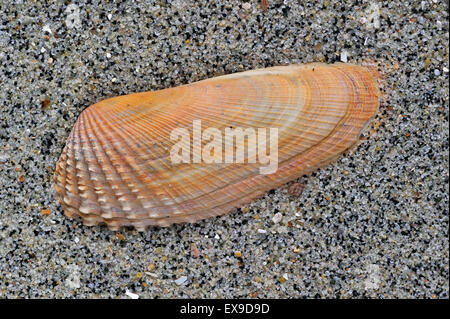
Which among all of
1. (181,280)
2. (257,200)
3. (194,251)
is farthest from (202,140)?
(181,280)

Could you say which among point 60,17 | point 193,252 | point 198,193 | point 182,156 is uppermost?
point 60,17

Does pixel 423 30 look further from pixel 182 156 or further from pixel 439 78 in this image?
pixel 182 156

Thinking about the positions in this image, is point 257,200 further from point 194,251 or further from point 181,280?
point 181,280

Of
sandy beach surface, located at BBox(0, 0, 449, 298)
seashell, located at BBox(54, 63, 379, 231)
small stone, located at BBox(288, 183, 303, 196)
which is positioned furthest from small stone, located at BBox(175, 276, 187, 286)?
small stone, located at BBox(288, 183, 303, 196)

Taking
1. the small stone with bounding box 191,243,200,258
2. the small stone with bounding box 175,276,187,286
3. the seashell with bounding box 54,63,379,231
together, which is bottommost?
the small stone with bounding box 175,276,187,286

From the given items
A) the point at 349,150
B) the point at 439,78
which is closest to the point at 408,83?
the point at 439,78

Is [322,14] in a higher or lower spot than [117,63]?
higher

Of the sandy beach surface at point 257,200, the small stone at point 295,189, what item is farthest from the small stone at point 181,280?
the small stone at point 295,189

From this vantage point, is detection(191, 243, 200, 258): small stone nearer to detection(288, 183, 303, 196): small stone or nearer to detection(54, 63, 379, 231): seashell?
detection(54, 63, 379, 231): seashell
